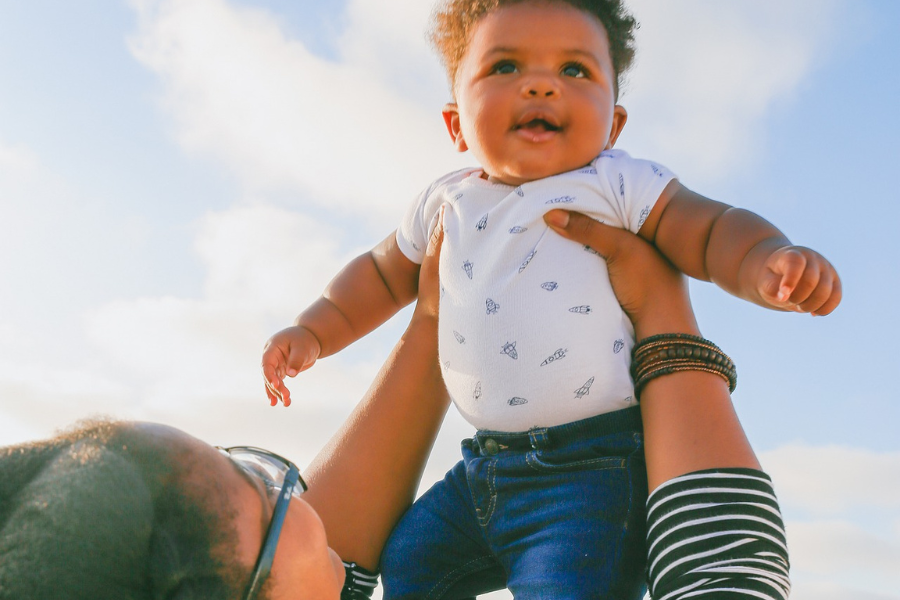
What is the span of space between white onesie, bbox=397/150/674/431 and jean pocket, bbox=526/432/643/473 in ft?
0.30

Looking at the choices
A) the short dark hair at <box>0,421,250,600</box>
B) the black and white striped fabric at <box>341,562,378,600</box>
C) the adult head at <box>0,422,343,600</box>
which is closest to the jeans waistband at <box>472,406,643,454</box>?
the black and white striped fabric at <box>341,562,378,600</box>

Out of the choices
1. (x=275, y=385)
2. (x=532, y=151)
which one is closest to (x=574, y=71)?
(x=532, y=151)

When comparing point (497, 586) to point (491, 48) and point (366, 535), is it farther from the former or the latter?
point (491, 48)

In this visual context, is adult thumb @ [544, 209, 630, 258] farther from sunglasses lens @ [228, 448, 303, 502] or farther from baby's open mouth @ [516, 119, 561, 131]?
sunglasses lens @ [228, 448, 303, 502]

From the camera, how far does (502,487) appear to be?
2334 mm

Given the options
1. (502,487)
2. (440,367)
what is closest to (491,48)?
(440,367)

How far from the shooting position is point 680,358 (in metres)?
2.21

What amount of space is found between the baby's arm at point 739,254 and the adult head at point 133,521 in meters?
1.37

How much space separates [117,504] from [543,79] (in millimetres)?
2018

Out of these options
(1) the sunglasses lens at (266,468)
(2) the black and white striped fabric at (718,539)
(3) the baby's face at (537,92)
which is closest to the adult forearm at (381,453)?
(3) the baby's face at (537,92)

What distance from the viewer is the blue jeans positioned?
2.11 meters

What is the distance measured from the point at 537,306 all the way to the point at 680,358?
0.44 m

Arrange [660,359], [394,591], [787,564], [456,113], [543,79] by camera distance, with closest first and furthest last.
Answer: [787,564], [660,359], [394,591], [543,79], [456,113]

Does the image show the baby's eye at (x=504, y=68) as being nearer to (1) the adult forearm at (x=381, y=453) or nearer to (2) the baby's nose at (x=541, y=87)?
(2) the baby's nose at (x=541, y=87)
